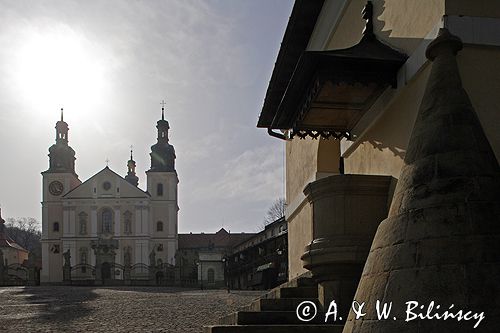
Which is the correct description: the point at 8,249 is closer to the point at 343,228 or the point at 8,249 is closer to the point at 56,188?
the point at 56,188

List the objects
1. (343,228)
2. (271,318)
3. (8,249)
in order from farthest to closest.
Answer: (8,249) → (271,318) → (343,228)

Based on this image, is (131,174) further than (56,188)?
Yes

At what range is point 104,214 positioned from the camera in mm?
81375

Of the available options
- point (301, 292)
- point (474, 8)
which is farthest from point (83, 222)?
point (474, 8)

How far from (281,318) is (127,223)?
3006 inches

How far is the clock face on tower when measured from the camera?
82.3 m

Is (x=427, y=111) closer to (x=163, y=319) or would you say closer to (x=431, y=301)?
(x=431, y=301)

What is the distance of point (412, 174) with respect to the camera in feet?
14.0

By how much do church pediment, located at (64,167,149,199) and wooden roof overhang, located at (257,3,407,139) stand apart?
74392 mm

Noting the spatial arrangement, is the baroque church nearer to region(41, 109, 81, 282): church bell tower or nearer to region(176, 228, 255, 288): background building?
region(41, 109, 81, 282): church bell tower

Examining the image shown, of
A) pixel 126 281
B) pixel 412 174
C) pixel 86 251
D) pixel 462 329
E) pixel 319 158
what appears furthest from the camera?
pixel 86 251

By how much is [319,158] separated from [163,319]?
9547mm

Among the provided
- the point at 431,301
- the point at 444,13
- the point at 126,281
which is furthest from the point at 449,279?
the point at 126,281

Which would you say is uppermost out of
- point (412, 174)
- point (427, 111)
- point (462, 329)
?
point (427, 111)
